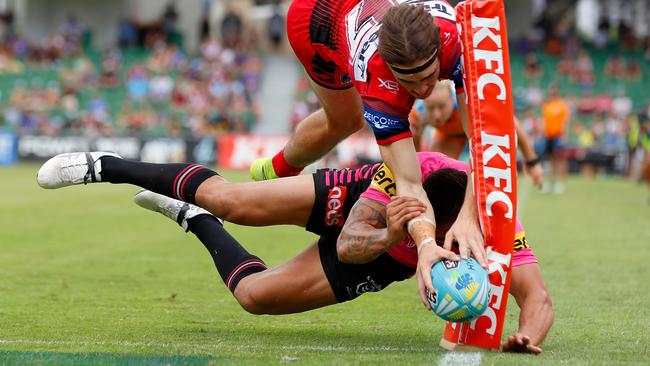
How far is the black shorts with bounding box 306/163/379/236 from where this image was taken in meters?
6.22

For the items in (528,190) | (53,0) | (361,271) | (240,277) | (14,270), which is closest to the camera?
(361,271)

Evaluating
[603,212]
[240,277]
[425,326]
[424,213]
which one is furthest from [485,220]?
[603,212]

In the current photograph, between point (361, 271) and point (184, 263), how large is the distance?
4.27 metres

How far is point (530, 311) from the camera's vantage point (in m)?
5.67

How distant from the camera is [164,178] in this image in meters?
6.47

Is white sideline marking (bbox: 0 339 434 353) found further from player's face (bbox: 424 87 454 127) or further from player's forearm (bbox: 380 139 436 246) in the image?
player's face (bbox: 424 87 454 127)

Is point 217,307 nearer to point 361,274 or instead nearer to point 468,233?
point 361,274

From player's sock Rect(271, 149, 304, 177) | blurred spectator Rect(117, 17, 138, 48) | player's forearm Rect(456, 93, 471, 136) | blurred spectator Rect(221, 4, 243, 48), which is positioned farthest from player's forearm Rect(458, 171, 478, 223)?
blurred spectator Rect(117, 17, 138, 48)

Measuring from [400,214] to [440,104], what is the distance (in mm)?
4523

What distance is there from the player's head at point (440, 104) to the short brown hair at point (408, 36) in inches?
170

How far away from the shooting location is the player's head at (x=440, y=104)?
31.7 feet

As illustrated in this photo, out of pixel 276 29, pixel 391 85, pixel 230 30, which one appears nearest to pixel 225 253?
pixel 391 85

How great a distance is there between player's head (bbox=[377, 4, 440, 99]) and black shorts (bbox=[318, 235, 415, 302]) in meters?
1.05

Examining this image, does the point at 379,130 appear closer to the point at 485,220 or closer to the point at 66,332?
the point at 485,220
